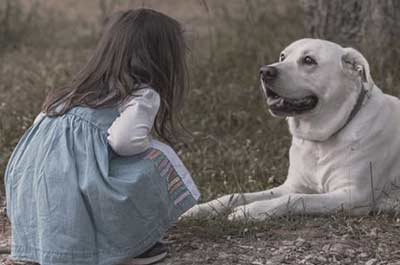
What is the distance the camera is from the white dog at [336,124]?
14.8 ft

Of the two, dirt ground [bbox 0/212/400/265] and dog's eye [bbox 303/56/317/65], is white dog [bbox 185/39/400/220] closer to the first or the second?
dog's eye [bbox 303/56/317/65]

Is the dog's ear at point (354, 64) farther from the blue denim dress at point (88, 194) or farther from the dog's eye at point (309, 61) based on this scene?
the blue denim dress at point (88, 194)

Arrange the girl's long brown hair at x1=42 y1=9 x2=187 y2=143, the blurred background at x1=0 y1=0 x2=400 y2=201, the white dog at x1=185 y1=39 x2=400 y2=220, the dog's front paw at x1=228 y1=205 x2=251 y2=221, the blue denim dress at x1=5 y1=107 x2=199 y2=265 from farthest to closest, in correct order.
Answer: the blurred background at x1=0 y1=0 x2=400 y2=201 → the white dog at x1=185 y1=39 x2=400 y2=220 → the dog's front paw at x1=228 y1=205 x2=251 y2=221 → the girl's long brown hair at x1=42 y1=9 x2=187 y2=143 → the blue denim dress at x1=5 y1=107 x2=199 y2=265

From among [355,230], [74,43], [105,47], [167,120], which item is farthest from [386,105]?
[74,43]

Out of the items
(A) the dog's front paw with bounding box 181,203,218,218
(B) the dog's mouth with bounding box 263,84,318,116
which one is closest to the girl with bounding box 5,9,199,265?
(A) the dog's front paw with bounding box 181,203,218,218

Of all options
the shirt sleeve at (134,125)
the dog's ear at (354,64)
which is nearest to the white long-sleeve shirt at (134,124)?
the shirt sleeve at (134,125)

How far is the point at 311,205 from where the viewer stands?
448 centimetres

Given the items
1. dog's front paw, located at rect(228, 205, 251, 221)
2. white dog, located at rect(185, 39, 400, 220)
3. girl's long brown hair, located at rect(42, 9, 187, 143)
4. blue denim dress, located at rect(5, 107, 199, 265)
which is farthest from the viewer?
white dog, located at rect(185, 39, 400, 220)

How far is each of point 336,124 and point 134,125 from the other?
1.14 metres

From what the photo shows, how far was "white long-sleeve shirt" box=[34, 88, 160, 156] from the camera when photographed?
3.80m

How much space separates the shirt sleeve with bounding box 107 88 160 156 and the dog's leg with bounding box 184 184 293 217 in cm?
74

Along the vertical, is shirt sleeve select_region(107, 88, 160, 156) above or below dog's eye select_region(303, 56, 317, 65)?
below

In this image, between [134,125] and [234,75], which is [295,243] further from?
[234,75]

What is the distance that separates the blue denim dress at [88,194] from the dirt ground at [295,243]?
262 millimetres
